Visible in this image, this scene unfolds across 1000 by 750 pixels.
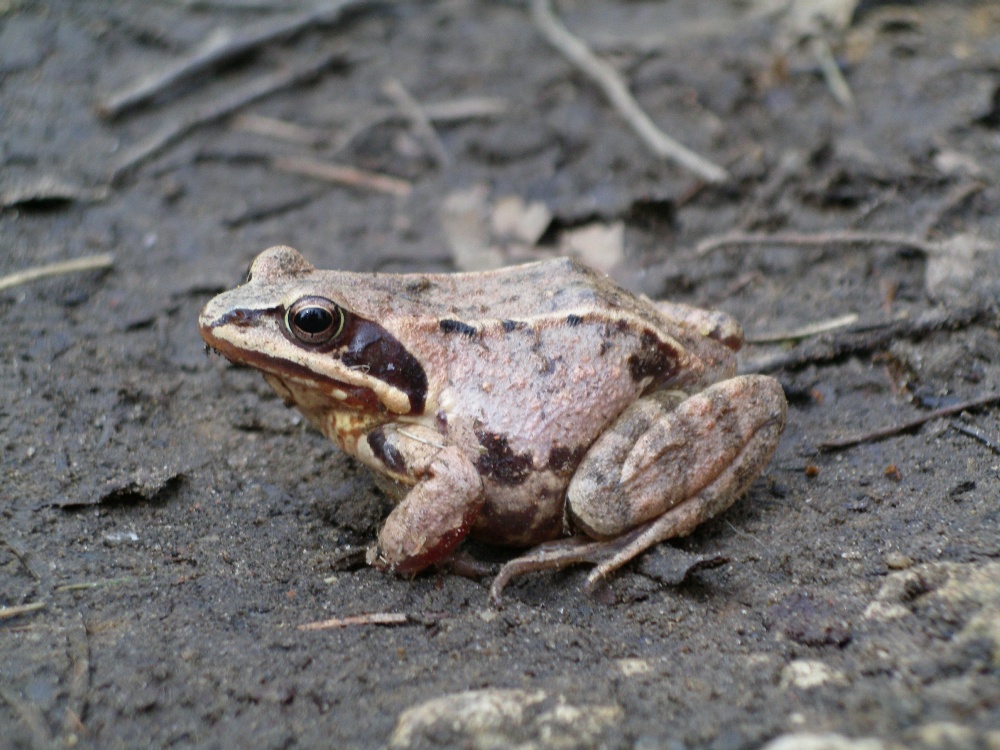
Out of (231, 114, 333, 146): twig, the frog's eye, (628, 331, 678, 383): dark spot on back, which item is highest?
(231, 114, 333, 146): twig

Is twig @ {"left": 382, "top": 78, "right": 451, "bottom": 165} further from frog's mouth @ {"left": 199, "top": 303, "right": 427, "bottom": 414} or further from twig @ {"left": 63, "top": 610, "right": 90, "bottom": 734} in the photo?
twig @ {"left": 63, "top": 610, "right": 90, "bottom": 734}

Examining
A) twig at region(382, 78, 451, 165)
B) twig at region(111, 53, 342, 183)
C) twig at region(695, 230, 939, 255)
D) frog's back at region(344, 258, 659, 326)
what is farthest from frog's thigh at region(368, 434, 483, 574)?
twig at region(111, 53, 342, 183)

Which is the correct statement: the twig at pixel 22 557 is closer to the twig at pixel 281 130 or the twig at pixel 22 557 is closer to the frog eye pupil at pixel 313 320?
the frog eye pupil at pixel 313 320

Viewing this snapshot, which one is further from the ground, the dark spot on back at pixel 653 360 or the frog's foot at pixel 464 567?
the dark spot on back at pixel 653 360

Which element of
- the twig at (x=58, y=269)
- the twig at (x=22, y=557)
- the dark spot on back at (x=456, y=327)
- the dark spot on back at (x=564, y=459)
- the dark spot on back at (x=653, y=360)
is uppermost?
the dark spot on back at (x=456, y=327)

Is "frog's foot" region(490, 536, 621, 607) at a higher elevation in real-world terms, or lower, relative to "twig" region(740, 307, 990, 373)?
lower

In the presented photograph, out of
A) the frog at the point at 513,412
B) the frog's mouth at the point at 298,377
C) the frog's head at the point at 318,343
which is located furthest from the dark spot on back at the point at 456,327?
the frog's mouth at the point at 298,377
